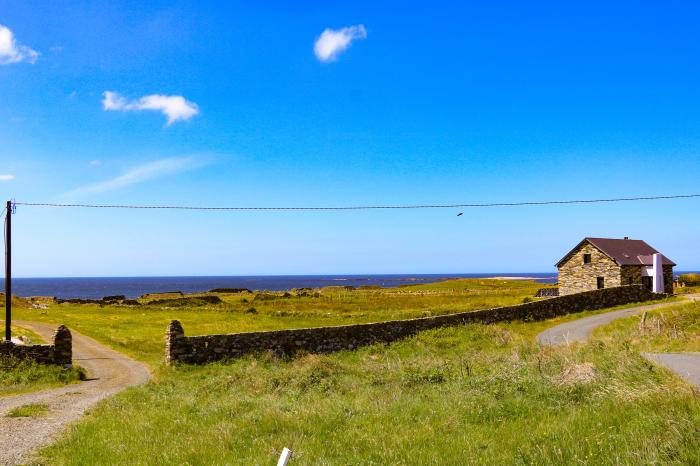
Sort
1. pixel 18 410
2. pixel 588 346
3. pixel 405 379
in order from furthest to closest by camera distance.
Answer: pixel 588 346 → pixel 405 379 → pixel 18 410

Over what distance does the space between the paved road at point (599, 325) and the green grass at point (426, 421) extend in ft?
2.31

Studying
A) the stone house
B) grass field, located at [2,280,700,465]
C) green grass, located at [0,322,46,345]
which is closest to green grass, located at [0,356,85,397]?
grass field, located at [2,280,700,465]

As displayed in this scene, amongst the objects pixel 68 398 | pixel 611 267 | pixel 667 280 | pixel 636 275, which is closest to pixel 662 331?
pixel 611 267

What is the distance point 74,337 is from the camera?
3541cm

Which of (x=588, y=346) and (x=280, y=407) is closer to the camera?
(x=280, y=407)

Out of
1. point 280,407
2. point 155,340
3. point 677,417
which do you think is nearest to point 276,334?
point 155,340

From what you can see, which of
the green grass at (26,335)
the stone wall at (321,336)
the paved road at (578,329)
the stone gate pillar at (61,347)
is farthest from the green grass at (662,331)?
the green grass at (26,335)

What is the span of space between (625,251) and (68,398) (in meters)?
52.6

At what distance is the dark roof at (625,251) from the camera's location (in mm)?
51150

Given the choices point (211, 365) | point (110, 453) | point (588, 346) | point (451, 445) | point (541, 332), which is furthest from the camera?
point (541, 332)

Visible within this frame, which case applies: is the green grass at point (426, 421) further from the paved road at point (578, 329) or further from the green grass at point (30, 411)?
the paved road at point (578, 329)

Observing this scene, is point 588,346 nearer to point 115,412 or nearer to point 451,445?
point 451,445

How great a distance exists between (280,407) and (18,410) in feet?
28.8

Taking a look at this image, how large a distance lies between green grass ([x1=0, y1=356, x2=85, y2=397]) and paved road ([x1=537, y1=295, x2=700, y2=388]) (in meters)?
21.9
